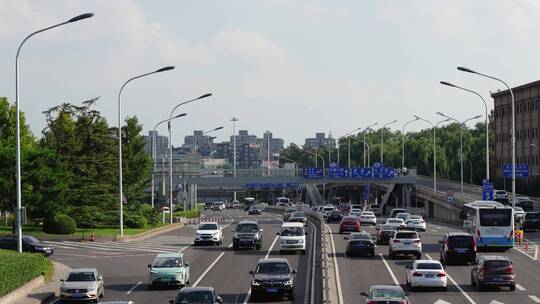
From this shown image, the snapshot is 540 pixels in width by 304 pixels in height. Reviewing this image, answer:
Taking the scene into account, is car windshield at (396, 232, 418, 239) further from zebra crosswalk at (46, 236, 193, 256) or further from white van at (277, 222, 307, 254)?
zebra crosswalk at (46, 236, 193, 256)

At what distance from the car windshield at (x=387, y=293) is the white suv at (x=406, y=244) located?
22499 millimetres

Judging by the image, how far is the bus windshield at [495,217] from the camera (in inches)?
2222

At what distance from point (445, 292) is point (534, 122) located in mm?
92879

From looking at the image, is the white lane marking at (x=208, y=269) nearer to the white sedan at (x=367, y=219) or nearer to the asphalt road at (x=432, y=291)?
the asphalt road at (x=432, y=291)

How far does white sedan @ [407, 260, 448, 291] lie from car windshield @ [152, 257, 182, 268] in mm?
9134

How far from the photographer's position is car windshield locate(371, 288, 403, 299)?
29.1 meters

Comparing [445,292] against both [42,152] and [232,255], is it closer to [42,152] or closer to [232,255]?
[232,255]

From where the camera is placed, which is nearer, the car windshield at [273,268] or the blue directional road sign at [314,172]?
the car windshield at [273,268]

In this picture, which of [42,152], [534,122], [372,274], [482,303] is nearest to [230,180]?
[534,122]

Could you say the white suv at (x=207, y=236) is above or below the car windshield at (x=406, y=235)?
below

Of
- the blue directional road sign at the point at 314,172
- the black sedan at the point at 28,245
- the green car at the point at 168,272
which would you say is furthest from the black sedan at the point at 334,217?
the green car at the point at 168,272

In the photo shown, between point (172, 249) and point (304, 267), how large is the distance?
15523 mm

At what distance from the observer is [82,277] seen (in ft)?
119

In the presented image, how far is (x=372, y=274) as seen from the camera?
146ft
